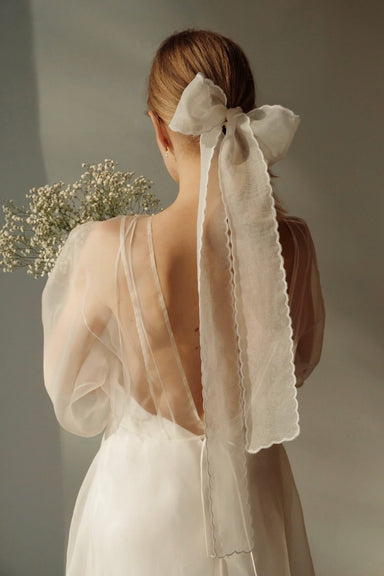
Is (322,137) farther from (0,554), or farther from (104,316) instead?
(0,554)

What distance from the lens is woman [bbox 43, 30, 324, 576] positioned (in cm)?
134

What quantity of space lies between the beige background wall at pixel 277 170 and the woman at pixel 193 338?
128 cm

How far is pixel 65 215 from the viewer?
1.87 metres

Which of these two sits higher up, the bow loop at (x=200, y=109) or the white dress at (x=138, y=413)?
the bow loop at (x=200, y=109)

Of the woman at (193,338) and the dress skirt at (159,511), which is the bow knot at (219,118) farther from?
the dress skirt at (159,511)

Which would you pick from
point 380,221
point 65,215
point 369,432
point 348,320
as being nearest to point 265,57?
point 380,221

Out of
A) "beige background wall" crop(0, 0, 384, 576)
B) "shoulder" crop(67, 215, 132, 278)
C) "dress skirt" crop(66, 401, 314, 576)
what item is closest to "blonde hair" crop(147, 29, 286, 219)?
"shoulder" crop(67, 215, 132, 278)

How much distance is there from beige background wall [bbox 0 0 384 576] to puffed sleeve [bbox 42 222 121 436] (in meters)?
1.28

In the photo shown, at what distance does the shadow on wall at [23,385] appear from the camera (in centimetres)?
275

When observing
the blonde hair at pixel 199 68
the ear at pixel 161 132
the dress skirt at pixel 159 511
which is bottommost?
the dress skirt at pixel 159 511

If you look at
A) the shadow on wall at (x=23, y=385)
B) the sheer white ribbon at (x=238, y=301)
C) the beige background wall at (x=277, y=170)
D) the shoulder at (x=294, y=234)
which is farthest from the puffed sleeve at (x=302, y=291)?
the shadow on wall at (x=23, y=385)

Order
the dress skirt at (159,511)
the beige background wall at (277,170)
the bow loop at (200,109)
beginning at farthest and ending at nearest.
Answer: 1. the beige background wall at (277,170)
2. the dress skirt at (159,511)
3. the bow loop at (200,109)

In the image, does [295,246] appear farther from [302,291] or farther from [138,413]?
[138,413]

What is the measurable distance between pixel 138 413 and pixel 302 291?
1.39ft
